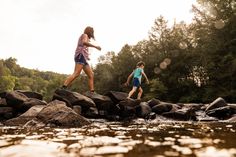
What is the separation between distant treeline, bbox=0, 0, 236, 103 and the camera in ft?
130

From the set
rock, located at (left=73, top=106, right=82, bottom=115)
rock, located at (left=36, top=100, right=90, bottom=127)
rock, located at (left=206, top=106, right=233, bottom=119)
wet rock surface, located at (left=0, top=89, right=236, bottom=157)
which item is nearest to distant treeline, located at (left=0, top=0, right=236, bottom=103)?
rock, located at (left=206, top=106, right=233, bottom=119)

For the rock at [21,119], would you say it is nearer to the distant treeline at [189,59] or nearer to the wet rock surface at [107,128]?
the wet rock surface at [107,128]

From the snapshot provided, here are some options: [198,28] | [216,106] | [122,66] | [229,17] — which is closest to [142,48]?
[122,66]

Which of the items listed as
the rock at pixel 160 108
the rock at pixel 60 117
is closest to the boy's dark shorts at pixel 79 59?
the rock at pixel 60 117

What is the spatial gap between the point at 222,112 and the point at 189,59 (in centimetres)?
3780

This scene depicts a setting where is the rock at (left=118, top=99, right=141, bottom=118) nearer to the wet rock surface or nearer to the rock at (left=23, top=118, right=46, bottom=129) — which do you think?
the wet rock surface

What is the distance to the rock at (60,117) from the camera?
320 inches

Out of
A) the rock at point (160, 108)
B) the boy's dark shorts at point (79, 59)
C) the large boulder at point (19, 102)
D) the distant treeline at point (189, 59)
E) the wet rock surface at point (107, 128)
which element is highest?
the distant treeline at point (189, 59)

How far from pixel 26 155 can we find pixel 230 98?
37.4 meters

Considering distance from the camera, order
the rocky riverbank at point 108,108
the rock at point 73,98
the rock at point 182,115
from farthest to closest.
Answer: the rock at point 182,115
the rock at point 73,98
the rocky riverbank at point 108,108

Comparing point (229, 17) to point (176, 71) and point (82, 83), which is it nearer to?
point (176, 71)

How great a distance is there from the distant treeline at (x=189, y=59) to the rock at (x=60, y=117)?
1257 inches

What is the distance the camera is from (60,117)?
816 cm

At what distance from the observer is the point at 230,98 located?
37.7m
